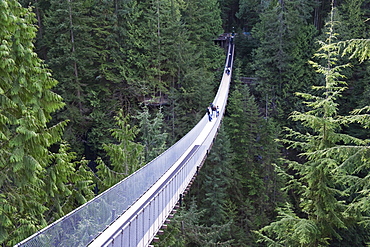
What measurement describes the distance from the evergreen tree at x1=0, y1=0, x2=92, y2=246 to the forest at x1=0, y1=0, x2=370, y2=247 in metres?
0.02

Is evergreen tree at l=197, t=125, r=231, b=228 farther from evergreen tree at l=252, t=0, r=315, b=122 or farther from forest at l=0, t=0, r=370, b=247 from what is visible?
evergreen tree at l=252, t=0, r=315, b=122

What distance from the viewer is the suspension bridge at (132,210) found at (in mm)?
4945

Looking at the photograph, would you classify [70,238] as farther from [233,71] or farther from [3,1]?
[233,71]

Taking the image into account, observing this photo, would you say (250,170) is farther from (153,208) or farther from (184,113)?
(153,208)

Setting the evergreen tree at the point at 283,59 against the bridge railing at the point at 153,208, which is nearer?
the bridge railing at the point at 153,208

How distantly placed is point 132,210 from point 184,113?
15.0 metres

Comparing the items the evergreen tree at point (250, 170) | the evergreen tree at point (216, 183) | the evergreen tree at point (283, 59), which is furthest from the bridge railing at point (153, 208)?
the evergreen tree at point (283, 59)

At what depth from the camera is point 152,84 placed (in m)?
21.9

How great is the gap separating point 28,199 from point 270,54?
23.0 m

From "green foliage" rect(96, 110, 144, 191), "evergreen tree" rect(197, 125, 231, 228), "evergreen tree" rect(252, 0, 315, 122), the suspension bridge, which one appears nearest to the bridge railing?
the suspension bridge

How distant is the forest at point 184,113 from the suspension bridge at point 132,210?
1282mm

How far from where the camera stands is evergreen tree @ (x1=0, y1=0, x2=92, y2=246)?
6250 millimetres

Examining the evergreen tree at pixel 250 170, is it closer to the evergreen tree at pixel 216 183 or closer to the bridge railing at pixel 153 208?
the evergreen tree at pixel 216 183

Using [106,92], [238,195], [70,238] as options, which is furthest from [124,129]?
[238,195]
